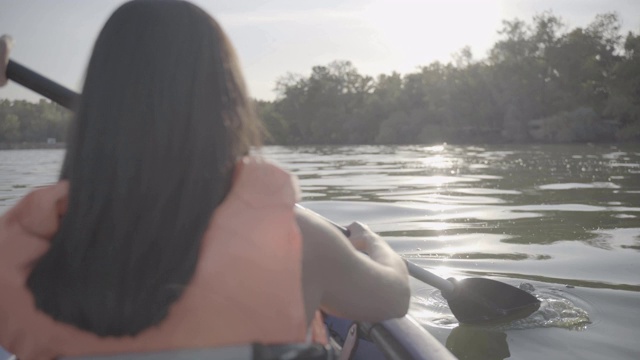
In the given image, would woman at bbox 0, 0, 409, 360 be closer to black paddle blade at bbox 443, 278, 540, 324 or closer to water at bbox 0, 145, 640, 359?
water at bbox 0, 145, 640, 359

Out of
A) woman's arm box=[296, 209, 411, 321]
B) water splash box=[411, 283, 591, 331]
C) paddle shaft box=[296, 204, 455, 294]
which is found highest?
woman's arm box=[296, 209, 411, 321]

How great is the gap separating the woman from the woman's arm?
1cm

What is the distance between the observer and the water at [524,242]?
299 centimetres

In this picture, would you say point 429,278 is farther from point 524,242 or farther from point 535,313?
point 524,242

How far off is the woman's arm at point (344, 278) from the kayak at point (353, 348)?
0.33 ft

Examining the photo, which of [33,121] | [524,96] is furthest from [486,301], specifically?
[524,96]

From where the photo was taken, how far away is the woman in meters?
1.12

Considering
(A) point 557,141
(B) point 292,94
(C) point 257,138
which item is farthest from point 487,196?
(B) point 292,94

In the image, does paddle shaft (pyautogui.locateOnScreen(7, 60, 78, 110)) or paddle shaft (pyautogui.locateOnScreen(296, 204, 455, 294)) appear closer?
paddle shaft (pyautogui.locateOnScreen(7, 60, 78, 110))

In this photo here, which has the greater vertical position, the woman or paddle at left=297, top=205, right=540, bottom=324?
the woman

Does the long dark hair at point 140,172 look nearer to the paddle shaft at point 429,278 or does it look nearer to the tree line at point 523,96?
the paddle shaft at point 429,278

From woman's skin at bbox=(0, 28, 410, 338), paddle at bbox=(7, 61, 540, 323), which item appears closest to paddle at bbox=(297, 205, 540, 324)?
paddle at bbox=(7, 61, 540, 323)

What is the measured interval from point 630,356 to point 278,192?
2173 mm

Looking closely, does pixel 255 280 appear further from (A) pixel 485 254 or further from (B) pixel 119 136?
(A) pixel 485 254
